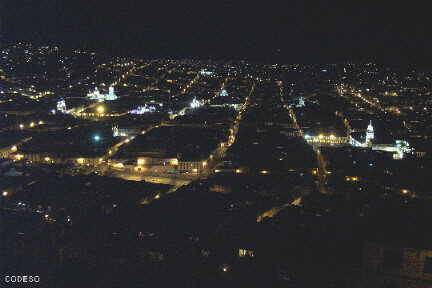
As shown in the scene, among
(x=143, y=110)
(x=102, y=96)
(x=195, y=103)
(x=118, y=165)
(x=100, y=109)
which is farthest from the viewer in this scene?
(x=102, y=96)

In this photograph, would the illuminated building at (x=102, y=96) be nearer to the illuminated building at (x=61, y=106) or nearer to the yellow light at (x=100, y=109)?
the illuminated building at (x=61, y=106)

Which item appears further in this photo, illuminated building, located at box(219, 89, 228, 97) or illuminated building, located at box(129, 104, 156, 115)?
illuminated building, located at box(219, 89, 228, 97)

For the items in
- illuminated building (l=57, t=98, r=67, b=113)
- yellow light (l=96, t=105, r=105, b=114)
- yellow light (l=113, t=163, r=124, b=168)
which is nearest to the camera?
yellow light (l=113, t=163, r=124, b=168)

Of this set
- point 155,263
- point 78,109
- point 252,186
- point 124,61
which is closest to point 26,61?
point 124,61

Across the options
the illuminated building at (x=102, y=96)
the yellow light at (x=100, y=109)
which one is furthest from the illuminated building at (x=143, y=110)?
the illuminated building at (x=102, y=96)

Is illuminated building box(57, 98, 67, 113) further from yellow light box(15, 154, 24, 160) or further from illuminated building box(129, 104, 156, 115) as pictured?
yellow light box(15, 154, 24, 160)

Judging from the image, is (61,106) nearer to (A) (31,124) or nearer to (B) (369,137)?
(A) (31,124)

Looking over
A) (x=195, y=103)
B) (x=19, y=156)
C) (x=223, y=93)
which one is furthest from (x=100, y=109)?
(x=19, y=156)

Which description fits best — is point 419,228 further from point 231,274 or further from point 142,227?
point 142,227

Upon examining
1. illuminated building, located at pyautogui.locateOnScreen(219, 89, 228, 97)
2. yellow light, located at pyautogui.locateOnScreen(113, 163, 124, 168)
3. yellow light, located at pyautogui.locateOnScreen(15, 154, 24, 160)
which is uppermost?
illuminated building, located at pyautogui.locateOnScreen(219, 89, 228, 97)

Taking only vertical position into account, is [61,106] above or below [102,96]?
below

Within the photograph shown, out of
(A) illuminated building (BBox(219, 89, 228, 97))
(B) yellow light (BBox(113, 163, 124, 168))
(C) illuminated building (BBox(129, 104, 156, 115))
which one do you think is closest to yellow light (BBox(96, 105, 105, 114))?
(C) illuminated building (BBox(129, 104, 156, 115))
